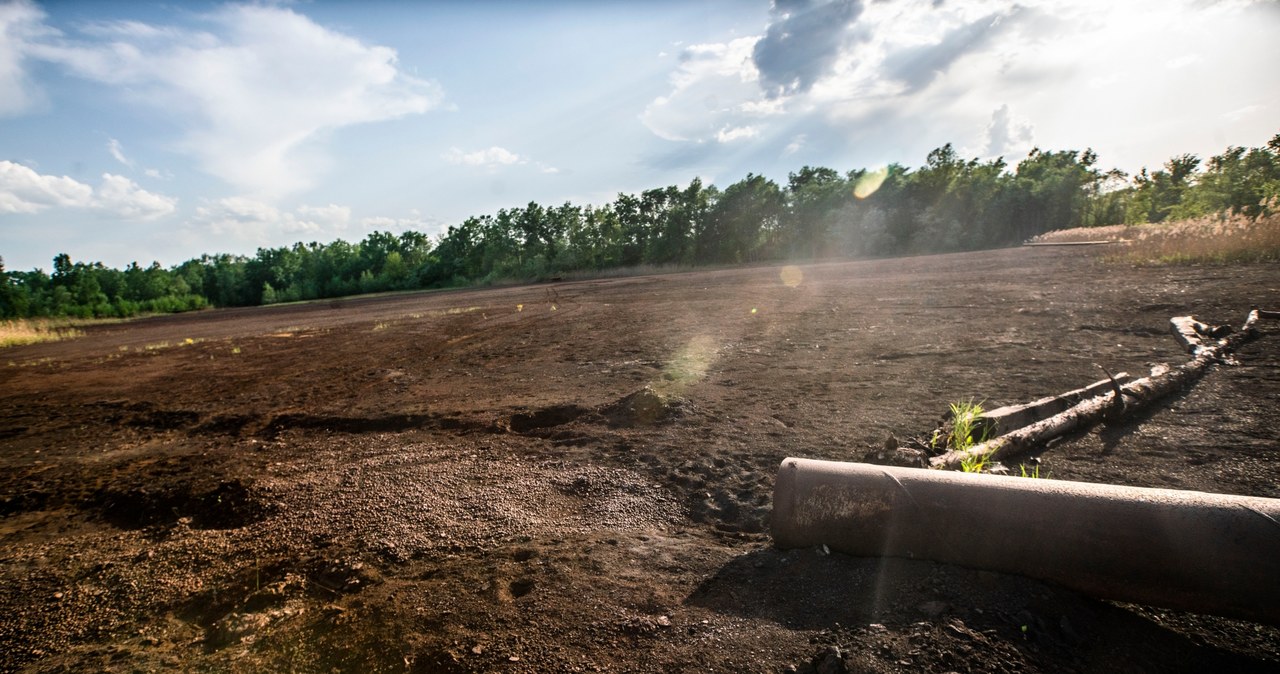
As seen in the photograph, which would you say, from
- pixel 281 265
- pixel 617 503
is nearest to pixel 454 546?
pixel 617 503

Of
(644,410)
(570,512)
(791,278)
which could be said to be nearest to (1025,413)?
(644,410)

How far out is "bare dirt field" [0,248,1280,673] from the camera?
6.70 ft

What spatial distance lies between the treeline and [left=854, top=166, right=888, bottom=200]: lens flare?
227mm

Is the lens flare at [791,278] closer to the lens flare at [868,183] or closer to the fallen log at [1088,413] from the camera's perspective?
the fallen log at [1088,413]

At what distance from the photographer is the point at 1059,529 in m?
2.06

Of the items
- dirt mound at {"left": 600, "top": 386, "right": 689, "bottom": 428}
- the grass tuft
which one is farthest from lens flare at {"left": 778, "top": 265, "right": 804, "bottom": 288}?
the grass tuft

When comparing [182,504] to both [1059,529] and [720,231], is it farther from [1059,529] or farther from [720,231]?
[720,231]

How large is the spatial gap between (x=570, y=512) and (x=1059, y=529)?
258cm

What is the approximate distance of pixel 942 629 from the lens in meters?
1.94

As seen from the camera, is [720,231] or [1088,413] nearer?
[1088,413]

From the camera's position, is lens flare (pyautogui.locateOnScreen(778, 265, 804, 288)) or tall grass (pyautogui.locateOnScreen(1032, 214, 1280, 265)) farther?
lens flare (pyautogui.locateOnScreen(778, 265, 804, 288))

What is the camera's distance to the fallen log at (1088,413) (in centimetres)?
320

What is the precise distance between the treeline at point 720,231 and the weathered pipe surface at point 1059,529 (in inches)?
1515

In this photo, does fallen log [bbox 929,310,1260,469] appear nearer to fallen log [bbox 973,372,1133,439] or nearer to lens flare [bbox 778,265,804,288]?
fallen log [bbox 973,372,1133,439]
